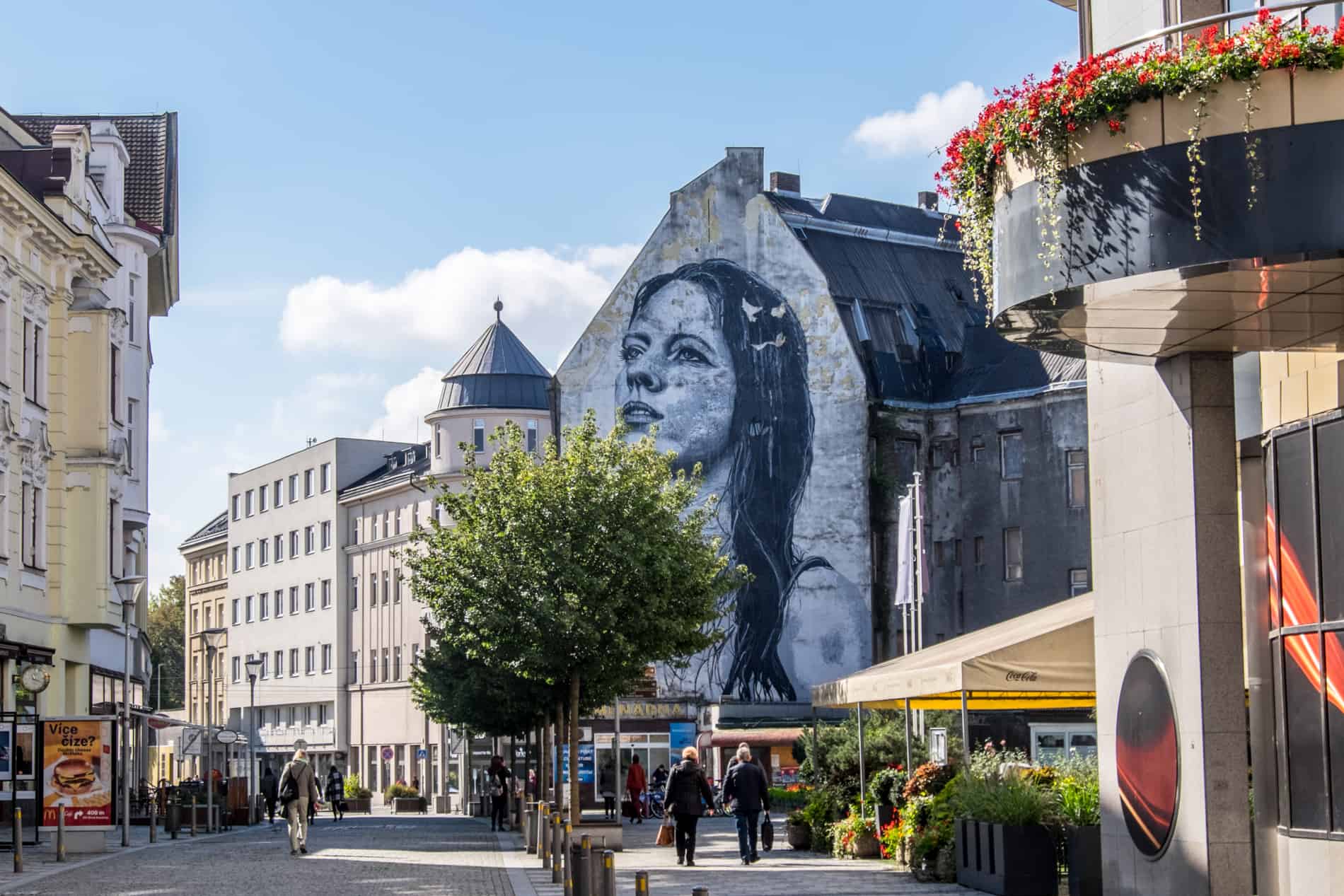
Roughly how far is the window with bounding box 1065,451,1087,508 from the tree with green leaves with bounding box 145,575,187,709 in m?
82.0

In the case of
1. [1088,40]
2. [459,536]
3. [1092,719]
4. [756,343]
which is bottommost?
[1092,719]

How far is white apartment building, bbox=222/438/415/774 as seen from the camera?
102 metres

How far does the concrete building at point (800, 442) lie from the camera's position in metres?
66.8

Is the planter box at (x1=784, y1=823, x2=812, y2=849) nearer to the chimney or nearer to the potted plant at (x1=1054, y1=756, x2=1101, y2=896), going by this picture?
the potted plant at (x1=1054, y1=756, x2=1101, y2=896)

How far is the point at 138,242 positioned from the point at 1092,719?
2945 centimetres

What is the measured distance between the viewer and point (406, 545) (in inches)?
3686

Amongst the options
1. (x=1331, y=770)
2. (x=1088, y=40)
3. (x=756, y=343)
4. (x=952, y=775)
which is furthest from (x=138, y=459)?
(x=1331, y=770)

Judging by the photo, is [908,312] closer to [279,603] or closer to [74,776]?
[74,776]

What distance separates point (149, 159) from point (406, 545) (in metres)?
36.6

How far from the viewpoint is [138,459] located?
54438mm

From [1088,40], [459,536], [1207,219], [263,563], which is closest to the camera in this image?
[1207,219]

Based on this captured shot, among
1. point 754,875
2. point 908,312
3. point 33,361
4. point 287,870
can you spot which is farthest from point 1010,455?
point 754,875

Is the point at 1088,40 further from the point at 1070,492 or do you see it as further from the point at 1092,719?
the point at 1070,492

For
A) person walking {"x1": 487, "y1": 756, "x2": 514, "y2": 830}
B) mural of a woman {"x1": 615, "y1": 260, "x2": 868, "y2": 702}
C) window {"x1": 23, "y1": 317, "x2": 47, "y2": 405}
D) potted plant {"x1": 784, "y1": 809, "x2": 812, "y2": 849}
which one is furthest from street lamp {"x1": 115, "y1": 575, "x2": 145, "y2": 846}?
mural of a woman {"x1": 615, "y1": 260, "x2": 868, "y2": 702}
